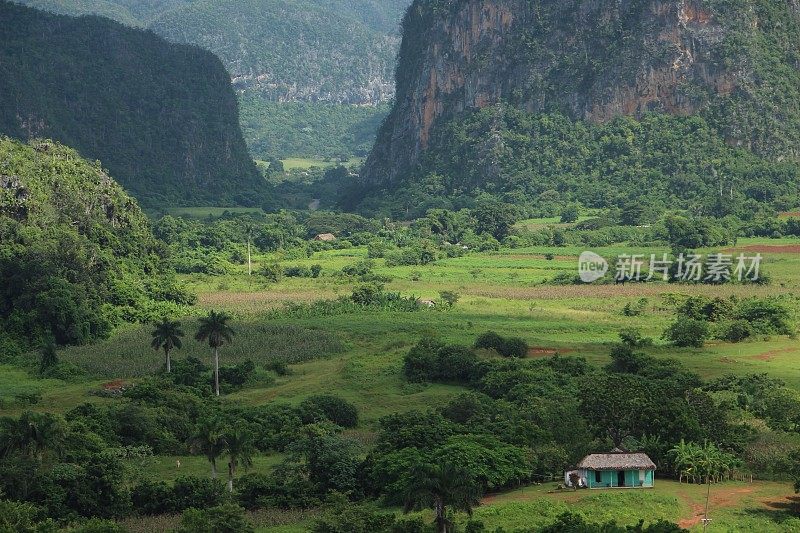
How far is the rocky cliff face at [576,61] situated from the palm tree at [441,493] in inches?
3680

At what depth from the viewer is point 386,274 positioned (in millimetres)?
94188

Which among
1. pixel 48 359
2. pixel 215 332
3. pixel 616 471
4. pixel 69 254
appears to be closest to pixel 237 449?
pixel 616 471

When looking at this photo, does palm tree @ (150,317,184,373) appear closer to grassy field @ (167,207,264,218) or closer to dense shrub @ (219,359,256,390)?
dense shrub @ (219,359,256,390)

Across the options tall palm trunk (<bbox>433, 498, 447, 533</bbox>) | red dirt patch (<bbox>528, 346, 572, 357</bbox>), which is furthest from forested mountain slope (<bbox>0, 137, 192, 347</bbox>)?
tall palm trunk (<bbox>433, 498, 447, 533</bbox>)

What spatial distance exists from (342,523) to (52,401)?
21.6 metres

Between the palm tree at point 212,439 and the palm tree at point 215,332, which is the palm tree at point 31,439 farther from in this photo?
the palm tree at point 215,332

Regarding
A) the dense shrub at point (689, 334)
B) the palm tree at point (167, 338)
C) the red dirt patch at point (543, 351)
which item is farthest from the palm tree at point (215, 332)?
the dense shrub at point (689, 334)

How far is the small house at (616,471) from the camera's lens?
41438mm

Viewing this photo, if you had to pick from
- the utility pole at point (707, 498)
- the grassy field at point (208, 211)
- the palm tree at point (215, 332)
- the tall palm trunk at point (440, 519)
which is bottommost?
the utility pole at point (707, 498)

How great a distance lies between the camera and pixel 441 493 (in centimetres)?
3616

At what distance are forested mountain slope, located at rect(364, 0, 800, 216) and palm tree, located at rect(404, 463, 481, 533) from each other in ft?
282

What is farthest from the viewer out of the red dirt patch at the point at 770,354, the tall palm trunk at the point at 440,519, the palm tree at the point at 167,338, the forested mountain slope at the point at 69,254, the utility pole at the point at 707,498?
the forested mountain slope at the point at 69,254

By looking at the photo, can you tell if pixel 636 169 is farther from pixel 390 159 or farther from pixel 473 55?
pixel 390 159

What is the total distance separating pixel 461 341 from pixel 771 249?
121 ft
